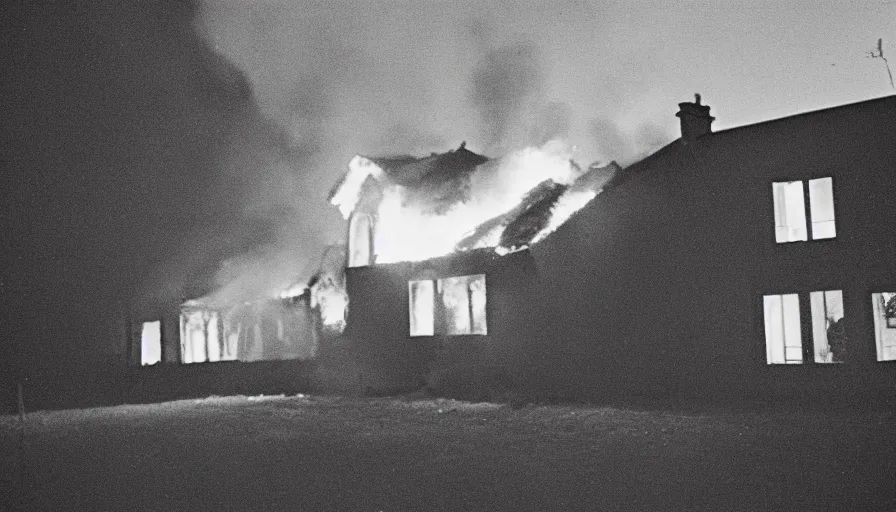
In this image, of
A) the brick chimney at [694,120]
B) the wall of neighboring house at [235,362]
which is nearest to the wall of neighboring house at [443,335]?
the wall of neighboring house at [235,362]

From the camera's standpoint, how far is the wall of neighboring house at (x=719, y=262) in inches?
838

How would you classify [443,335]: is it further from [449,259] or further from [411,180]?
[411,180]

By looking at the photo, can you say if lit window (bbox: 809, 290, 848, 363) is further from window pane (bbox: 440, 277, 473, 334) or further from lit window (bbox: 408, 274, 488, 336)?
window pane (bbox: 440, 277, 473, 334)

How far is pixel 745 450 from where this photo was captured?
13930mm

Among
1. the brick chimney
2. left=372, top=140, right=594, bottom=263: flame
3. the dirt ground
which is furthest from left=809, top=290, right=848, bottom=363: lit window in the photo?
left=372, top=140, right=594, bottom=263: flame

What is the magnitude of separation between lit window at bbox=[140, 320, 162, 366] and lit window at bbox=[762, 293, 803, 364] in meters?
25.2

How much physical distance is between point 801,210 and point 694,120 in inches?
150

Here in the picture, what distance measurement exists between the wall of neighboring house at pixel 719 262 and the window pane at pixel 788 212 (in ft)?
0.74

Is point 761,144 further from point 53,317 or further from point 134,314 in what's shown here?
point 53,317

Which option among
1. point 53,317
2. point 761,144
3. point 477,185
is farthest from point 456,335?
point 53,317

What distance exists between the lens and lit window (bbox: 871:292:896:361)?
21.0 metres

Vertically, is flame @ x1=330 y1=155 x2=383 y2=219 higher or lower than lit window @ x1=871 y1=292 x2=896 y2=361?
higher

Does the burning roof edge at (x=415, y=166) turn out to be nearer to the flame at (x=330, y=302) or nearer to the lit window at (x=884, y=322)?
the flame at (x=330, y=302)

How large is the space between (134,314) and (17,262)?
90.6 ft
